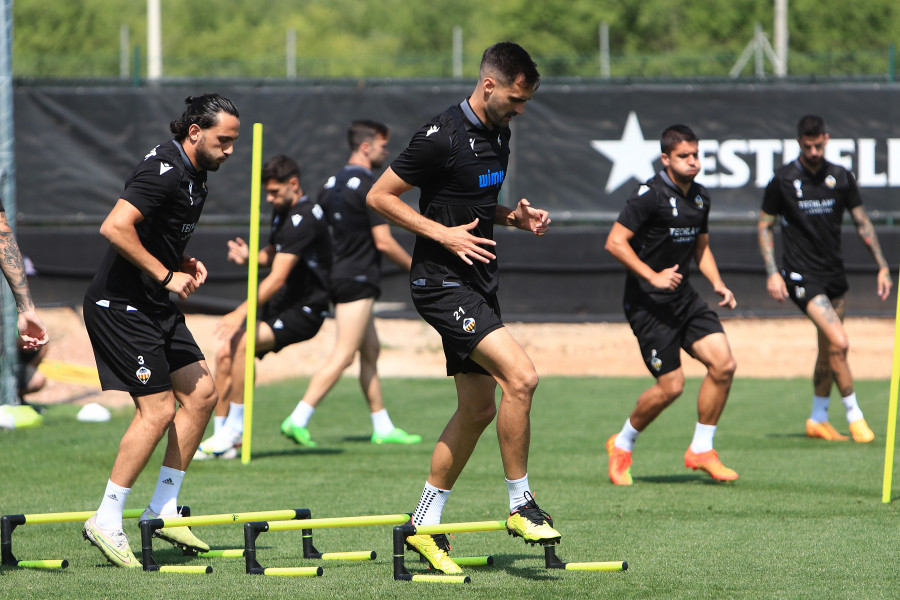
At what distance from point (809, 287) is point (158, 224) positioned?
227 inches

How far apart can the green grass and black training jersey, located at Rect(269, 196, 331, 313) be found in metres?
1.19

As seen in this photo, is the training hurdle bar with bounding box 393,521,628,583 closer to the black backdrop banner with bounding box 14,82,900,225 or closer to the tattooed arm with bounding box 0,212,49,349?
the tattooed arm with bounding box 0,212,49,349

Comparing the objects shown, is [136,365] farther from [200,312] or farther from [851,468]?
[200,312]

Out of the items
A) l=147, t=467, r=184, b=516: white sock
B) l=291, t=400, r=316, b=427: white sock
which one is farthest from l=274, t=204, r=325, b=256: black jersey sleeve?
l=147, t=467, r=184, b=516: white sock

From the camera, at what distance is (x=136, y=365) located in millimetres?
5133

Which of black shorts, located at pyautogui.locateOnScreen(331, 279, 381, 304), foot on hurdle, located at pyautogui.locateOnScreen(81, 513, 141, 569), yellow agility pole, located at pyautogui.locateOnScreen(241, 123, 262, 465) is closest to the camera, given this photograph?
foot on hurdle, located at pyautogui.locateOnScreen(81, 513, 141, 569)

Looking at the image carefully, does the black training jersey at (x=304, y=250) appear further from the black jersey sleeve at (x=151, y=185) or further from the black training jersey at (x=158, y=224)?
the black jersey sleeve at (x=151, y=185)

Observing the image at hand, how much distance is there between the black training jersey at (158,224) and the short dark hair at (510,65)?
1456 millimetres

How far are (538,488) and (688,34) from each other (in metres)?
37.3

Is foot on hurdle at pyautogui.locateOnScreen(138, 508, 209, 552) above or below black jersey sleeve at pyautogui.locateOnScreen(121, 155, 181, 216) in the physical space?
below

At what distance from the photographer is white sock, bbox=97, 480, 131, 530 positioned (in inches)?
198

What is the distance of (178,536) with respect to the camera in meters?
5.32

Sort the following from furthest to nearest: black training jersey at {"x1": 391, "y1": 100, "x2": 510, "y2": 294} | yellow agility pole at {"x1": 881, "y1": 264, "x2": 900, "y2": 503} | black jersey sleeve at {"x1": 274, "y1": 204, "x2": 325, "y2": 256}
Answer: black jersey sleeve at {"x1": 274, "y1": 204, "x2": 325, "y2": 256}
yellow agility pole at {"x1": 881, "y1": 264, "x2": 900, "y2": 503}
black training jersey at {"x1": 391, "y1": 100, "x2": 510, "y2": 294}

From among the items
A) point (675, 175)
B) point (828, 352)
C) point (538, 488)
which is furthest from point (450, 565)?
point (828, 352)
